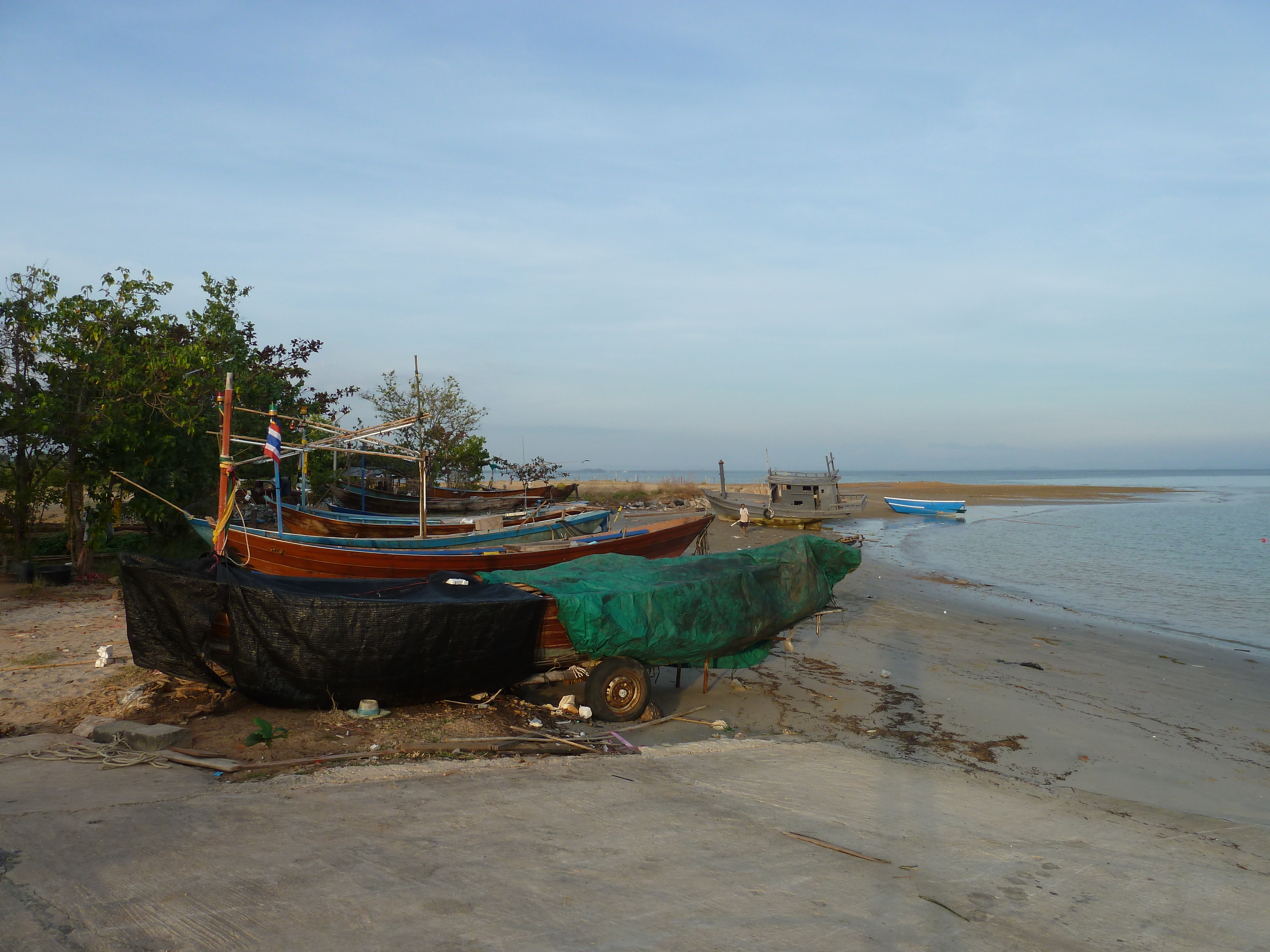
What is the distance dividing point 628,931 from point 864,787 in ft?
10.8

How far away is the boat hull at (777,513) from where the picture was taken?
3356 cm

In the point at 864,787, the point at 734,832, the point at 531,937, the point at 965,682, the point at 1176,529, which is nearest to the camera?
the point at 531,937

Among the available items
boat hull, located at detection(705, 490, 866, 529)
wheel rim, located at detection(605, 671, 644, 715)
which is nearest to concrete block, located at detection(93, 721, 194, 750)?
wheel rim, located at detection(605, 671, 644, 715)

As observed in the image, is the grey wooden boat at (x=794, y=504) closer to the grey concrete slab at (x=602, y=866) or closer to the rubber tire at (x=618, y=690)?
the rubber tire at (x=618, y=690)

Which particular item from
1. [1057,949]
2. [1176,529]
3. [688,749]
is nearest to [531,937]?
[1057,949]

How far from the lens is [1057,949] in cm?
397

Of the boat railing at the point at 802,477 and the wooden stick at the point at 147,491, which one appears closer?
the wooden stick at the point at 147,491

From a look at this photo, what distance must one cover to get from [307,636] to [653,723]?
3.44 m

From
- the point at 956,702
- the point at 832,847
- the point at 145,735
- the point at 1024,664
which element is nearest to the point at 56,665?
the point at 145,735

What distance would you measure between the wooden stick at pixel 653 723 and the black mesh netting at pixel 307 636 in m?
1.59

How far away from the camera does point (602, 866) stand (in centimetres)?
436

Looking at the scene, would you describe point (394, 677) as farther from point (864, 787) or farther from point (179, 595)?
point (864, 787)

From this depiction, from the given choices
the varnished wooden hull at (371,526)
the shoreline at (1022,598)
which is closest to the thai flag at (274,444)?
the varnished wooden hull at (371,526)

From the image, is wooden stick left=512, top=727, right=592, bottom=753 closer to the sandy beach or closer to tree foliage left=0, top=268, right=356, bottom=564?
the sandy beach
